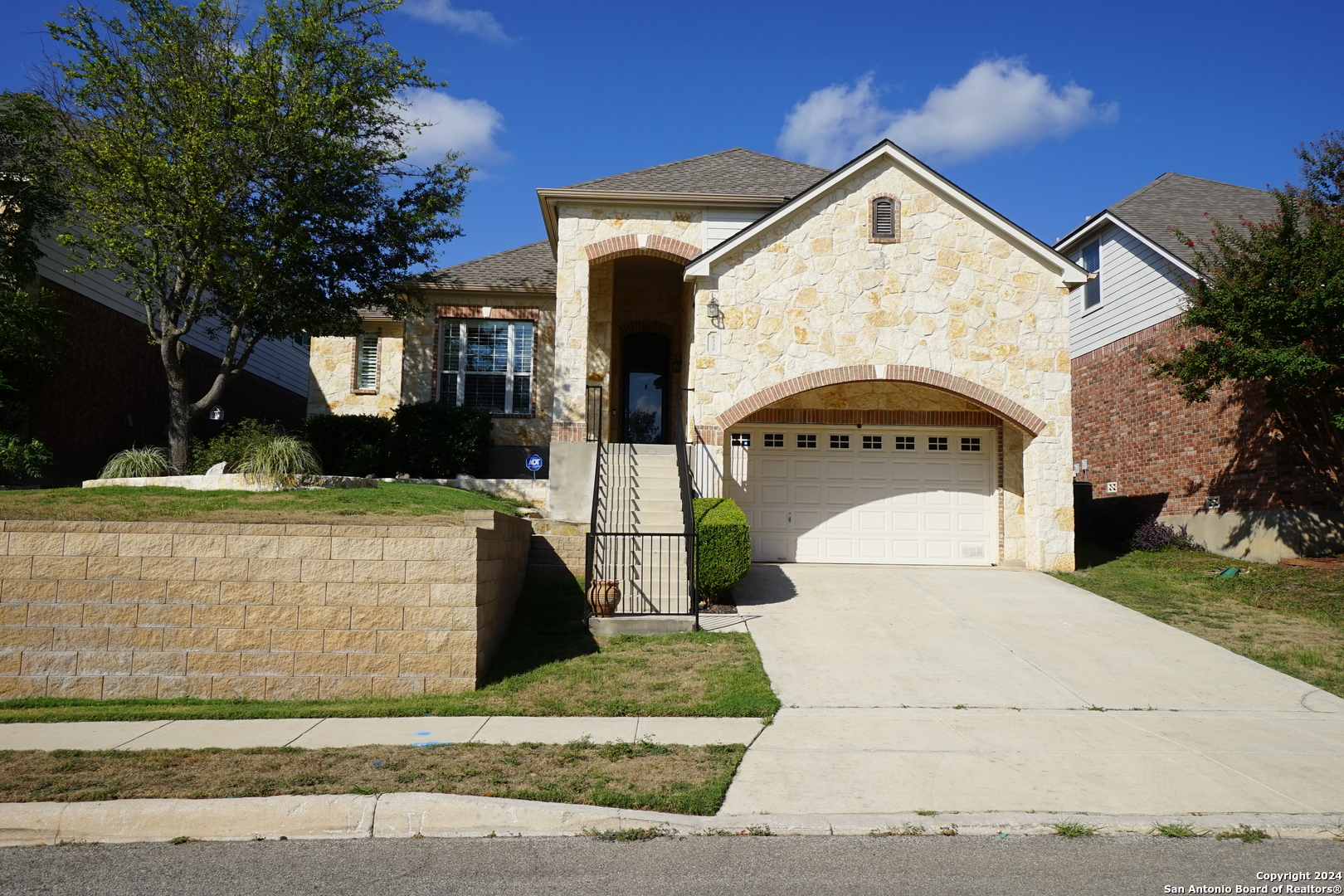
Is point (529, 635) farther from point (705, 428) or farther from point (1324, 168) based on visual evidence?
point (1324, 168)

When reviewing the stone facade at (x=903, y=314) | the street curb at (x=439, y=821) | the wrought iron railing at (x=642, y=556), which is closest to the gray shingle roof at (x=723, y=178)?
the stone facade at (x=903, y=314)

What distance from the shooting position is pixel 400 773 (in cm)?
581

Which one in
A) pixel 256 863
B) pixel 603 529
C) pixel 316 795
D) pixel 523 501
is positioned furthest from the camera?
pixel 523 501

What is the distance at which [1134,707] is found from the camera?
8.17 meters

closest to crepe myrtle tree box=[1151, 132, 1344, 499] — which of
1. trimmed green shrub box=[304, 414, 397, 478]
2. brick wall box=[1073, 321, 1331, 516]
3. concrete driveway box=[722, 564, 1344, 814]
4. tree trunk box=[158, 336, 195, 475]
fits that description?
brick wall box=[1073, 321, 1331, 516]

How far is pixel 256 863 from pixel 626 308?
50.9ft

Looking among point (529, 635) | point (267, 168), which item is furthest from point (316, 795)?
point (267, 168)

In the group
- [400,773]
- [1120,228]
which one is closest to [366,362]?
[400,773]

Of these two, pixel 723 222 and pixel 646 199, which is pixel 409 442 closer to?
pixel 646 199

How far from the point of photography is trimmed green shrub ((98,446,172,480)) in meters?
13.9

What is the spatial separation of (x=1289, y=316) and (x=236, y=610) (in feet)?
45.9

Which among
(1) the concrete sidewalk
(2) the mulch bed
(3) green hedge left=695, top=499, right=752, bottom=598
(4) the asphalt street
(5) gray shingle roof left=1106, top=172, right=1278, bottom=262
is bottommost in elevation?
(4) the asphalt street

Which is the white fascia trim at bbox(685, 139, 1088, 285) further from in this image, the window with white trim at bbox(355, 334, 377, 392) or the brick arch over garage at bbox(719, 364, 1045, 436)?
the window with white trim at bbox(355, 334, 377, 392)

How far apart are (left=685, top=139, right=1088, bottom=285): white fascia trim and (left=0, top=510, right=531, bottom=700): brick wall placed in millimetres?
7873
